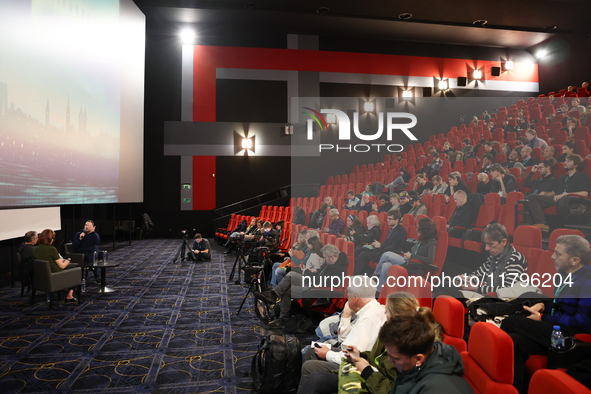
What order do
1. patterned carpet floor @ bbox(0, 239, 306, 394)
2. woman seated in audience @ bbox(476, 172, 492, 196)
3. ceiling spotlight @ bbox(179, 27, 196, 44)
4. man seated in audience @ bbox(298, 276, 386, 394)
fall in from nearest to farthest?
man seated in audience @ bbox(298, 276, 386, 394) < patterned carpet floor @ bbox(0, 239, 306, 394) < woman seated in audience @ bbox(476, 172, 492, 196) < ceiling spotlight @ bbox(179, 27, 196, 44)

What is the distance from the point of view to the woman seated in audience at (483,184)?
199 inches

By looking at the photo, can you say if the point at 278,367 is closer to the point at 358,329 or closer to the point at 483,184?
the point at 358,329

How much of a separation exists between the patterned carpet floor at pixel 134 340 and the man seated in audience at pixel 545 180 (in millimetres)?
3744

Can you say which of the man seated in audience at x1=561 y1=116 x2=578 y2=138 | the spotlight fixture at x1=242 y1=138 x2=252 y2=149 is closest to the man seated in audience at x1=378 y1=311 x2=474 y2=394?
the man seated in audience at x1=561 y1=116 x2=578 y2=138

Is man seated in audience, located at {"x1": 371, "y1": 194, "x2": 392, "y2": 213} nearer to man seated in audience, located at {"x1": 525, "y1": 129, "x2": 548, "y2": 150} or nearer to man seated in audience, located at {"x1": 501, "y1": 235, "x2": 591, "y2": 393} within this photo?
man seated in audience, located at {"x1": 525, "y1": 129, "x2": 548, "y2": 150}

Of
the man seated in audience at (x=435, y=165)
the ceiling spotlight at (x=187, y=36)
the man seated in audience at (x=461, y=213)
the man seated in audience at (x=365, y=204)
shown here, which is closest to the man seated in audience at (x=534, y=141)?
the man seated in audience at (x=435, y=165)

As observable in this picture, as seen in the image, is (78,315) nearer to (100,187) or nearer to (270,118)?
(100,187)

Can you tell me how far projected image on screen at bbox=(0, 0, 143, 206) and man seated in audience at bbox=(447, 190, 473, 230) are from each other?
487 cm

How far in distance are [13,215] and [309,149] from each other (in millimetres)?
8114

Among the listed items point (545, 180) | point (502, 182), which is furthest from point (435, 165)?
point (545, 180)

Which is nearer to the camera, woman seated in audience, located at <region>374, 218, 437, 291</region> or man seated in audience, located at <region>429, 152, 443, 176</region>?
woman seated in audience, located at <region>374, 218, 437, 291</region>

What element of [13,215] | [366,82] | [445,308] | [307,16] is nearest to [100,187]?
[13,215]

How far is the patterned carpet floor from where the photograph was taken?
101 inches

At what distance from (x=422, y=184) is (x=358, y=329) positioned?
4.75 meters
